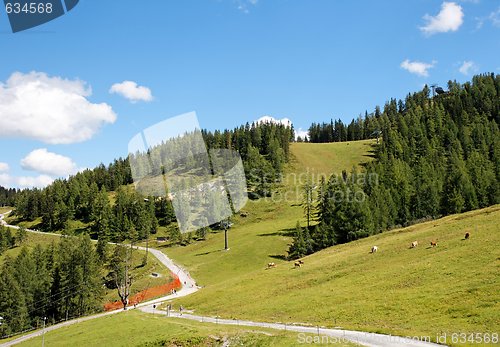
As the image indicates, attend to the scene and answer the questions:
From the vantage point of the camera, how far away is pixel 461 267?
42156 mm

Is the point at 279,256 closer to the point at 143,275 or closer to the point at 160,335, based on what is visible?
the point at 143,275

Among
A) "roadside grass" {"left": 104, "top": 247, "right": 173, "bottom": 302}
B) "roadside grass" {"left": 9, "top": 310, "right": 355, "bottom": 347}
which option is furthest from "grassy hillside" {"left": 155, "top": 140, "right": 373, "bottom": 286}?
"roadside grass" {"left": 9, "top": 310, "right": 355, "bottom": 347}

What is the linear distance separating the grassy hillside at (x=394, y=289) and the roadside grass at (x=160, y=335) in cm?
727

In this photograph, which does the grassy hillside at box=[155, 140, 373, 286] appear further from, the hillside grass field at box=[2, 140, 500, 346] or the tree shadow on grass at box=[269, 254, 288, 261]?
the hillside grass field at box=[2, 140, 500, 346]

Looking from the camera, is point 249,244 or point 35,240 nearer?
point 249,244

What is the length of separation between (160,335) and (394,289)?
25635 mm

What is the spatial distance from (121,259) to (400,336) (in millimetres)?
74512

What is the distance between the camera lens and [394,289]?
Result: 41531 mm

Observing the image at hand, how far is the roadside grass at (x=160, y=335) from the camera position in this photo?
29.6 metres

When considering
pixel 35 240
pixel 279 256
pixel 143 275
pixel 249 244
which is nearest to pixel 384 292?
pixel 279 256

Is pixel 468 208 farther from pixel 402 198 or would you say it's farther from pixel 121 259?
pixel 121 259

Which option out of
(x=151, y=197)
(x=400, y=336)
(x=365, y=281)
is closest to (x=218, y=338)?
(x=400, y=336)

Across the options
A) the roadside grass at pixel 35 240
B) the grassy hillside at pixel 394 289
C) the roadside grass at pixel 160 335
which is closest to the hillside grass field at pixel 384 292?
the grassy hillside at pixel 394 289

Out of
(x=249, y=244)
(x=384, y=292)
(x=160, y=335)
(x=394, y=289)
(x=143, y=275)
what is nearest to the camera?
(x=160, y=335)
